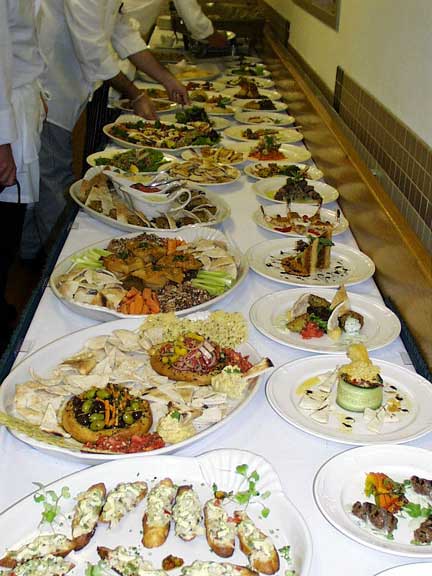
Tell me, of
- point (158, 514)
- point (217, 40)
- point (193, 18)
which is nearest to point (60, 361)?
point (158, 514)

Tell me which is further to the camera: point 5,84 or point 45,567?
point 5,84

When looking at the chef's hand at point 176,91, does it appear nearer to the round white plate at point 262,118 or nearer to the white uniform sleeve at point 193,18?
the round white plate at point 262,118

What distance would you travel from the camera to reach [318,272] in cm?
172

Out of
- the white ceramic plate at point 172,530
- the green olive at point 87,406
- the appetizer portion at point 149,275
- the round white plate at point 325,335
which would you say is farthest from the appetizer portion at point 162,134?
the white ceramic plate at point 172,530

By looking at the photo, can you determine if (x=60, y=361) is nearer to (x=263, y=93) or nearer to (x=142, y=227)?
(x=142, y=227)

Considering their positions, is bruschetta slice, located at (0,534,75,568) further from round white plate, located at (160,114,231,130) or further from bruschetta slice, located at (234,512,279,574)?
round white plate, located at (160,114,231,130)

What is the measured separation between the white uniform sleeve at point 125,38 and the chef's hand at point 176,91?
0.22 m

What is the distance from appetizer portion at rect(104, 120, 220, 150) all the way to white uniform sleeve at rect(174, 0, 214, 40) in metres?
1.46

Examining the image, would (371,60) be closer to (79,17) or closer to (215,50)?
(79,17)

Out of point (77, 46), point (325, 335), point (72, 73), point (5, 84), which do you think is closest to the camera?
point (325, 335)

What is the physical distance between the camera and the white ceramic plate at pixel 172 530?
35.3 inches

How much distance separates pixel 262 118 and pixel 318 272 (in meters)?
1.62

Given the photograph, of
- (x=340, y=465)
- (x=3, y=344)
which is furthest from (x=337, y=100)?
(x=340, y=465)

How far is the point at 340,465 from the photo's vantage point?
40.6 inches
